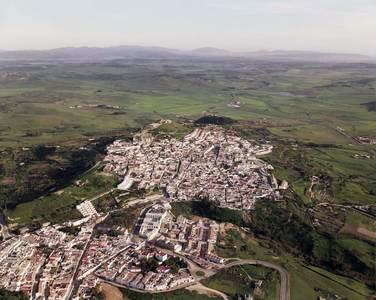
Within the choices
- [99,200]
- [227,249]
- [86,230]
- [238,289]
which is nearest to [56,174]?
[99,200]

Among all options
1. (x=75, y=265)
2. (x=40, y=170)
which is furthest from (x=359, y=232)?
(x=40, y=170)

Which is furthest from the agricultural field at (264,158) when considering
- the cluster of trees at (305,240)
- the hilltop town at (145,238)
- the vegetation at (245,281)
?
the hilltop town at (145,238)

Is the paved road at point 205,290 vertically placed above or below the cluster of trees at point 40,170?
above

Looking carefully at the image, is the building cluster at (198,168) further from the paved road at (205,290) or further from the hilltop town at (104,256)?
the paved road at (205,290)

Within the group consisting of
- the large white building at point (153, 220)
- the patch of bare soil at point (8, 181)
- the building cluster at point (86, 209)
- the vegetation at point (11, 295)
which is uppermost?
the vegetation at point (11, 295)

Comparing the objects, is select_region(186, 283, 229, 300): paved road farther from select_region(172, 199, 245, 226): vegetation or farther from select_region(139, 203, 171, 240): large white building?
select_region(172, 199, 245, 226): vegetation

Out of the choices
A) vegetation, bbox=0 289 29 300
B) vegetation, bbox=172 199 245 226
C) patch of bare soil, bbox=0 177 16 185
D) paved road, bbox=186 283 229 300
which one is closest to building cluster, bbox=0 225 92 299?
vegetation, bbox=0 289 29 300

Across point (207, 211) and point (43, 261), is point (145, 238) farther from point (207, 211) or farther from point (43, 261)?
point (43, 261)
